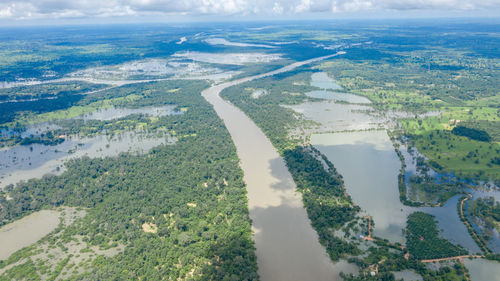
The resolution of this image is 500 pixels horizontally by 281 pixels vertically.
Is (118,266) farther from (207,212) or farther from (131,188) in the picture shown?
(131,188)

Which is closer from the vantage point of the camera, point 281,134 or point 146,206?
point 146,206

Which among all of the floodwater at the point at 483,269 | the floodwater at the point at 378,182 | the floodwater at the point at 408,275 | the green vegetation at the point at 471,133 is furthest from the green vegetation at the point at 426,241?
the green vegetation at the point at 471,133

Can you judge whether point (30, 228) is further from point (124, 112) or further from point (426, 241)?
point (124, 112)

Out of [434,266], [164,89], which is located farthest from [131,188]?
[164,89]

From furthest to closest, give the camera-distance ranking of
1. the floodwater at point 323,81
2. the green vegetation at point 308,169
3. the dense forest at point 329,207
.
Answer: the floodwater at point 323,81 < the green vegetation at point 308,169 < the dense forest at point 329,207

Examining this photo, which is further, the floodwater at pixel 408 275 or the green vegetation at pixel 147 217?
the green vegetation at pixel 147 217

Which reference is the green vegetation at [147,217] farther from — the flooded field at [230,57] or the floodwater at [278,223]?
the flooded field at [230,57]

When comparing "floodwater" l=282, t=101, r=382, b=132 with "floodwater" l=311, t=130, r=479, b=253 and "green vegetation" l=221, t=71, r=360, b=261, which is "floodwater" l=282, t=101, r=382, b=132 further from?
"green vegetation" l=221, t=71, r=360, b=261
